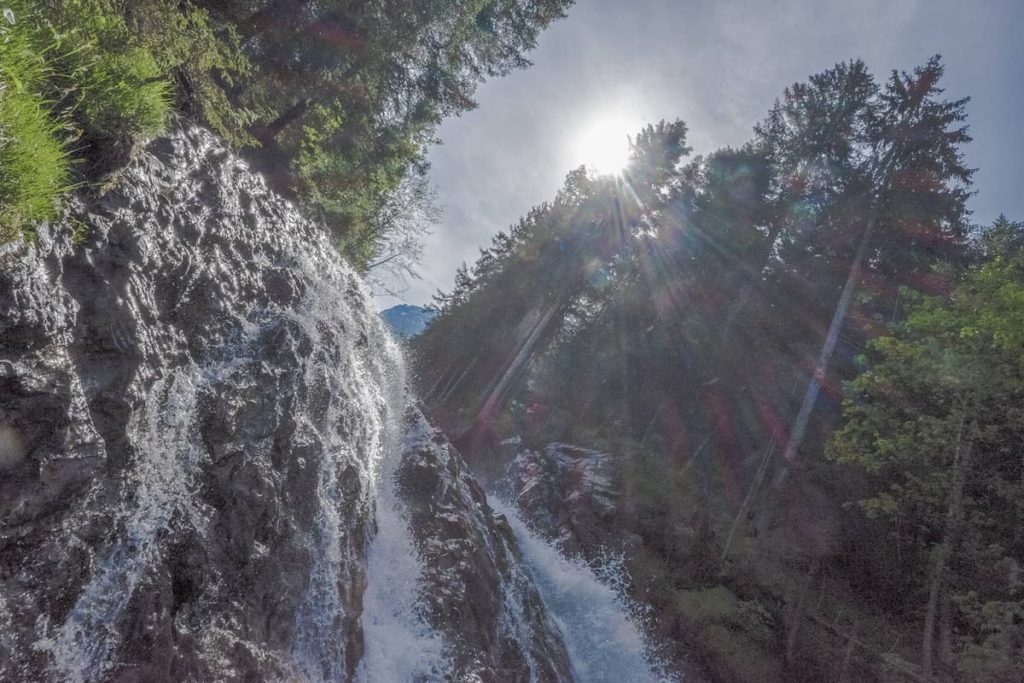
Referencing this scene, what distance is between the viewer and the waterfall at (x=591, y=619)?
11.4 meters

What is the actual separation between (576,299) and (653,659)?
18.6m

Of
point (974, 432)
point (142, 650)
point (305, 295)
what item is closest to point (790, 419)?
point (974, 432)

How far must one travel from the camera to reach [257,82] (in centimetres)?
1105

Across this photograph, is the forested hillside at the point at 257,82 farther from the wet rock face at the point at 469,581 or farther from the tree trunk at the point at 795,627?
the tree trunk at the point at 795,627

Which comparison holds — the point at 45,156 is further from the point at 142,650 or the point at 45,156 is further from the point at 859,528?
the point at 859,528

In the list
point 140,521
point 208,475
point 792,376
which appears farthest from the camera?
point 792,376

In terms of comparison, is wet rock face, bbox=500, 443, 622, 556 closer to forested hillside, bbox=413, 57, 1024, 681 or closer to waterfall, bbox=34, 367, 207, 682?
forested hillside, bbox=413, 57, 1024, 681

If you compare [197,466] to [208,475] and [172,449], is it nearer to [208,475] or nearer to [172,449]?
[208,475]

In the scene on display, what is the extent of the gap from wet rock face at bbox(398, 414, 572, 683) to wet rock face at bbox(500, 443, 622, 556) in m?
5.89

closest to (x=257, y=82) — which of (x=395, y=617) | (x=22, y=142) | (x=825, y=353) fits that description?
(x=22, y=142)

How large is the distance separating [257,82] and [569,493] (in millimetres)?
15310

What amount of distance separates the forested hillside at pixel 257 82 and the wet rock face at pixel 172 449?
1.98 ft

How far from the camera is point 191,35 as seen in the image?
21.0 ft

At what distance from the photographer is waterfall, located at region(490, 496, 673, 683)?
1143 centimetres
